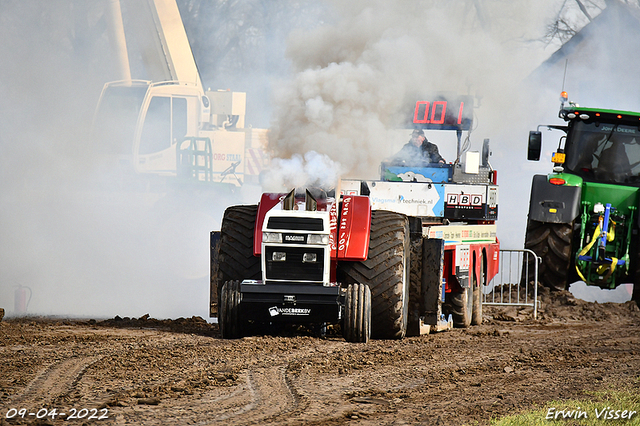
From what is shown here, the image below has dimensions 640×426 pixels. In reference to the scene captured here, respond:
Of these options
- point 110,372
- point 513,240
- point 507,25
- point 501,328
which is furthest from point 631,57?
point 110,372

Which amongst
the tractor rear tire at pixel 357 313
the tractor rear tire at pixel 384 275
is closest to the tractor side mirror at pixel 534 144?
the tractor rear tire at pixel 384 275

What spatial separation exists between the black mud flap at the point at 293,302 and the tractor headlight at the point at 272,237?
1.42ft

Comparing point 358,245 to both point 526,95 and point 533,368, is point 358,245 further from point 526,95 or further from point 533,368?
point 526,95

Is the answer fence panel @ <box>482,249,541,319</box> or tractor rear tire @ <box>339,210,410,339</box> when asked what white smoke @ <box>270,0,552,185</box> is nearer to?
tractor rear tire @ <box>339,210,410,339</box>

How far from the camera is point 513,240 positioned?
21.5 metres

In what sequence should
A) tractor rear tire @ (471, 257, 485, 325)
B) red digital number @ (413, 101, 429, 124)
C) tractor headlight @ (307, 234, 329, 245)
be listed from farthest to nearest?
red digital number @ (413, 101, 429, 124), tractor rear tire @ (471, 257, 485, 325), tractor headlight @ (307, 234, 329, 245)

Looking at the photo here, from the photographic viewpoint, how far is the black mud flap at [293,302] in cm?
753

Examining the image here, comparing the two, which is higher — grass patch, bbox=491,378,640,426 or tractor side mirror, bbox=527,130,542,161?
tractor side mirror, bbox=527,130,542,161

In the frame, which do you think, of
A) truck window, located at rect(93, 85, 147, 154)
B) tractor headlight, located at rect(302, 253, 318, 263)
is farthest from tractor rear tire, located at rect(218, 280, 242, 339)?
truck window, located at rect(93, 85, 147, 154)

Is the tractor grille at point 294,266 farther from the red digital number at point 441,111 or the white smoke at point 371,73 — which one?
the red digital number at point 441,111

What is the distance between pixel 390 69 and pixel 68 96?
12.4m

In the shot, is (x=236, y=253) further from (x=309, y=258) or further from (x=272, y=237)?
(x=309, y=258)

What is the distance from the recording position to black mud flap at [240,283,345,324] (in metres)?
7.53

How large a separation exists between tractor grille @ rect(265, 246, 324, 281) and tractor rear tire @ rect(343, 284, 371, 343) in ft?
1.22
